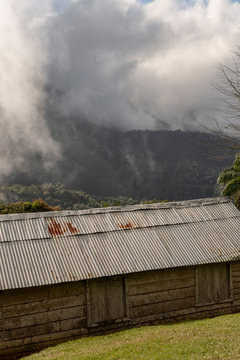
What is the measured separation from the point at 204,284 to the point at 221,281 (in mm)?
914

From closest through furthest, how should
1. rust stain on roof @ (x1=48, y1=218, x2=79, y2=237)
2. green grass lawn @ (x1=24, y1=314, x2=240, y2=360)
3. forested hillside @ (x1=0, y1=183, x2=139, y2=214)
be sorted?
1. green grass lawn @ (x1=24, y1=314, x2=240, y2=360)
2. rust stain on roof @ (x1=48, y1=218, x2=79, y2=237)
3. forested hillside @ (x1=0, y1=183, x2=139, y2=214)

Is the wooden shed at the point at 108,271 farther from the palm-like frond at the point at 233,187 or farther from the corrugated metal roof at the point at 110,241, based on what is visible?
the palm-like frond at the point at 233,187

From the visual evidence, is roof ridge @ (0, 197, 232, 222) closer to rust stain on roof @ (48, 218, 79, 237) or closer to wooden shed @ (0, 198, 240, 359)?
wooden shed @ (0, 198, 240, 359)

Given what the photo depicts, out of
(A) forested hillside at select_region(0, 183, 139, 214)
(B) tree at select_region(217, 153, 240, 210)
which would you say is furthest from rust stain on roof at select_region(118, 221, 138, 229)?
(A) forested hillside at select_region(0, 183, 139, 214)

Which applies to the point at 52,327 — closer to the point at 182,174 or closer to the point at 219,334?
the point at 219,334

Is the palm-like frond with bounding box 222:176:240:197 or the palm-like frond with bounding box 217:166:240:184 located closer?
the palm-like frond with bounding box 222:176:240:197

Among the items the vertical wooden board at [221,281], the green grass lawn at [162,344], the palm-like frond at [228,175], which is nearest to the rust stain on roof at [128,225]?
the vertical wooden board at [221,281]

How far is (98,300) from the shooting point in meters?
15.1

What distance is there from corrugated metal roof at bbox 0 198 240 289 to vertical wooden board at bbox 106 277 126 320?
2.21ft

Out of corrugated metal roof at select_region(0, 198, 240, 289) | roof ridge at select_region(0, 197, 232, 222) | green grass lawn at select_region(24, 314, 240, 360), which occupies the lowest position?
Answer: green grass lawn at select_region(24, 314, 240, 360)

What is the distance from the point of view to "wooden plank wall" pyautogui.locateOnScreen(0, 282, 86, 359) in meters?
13.7

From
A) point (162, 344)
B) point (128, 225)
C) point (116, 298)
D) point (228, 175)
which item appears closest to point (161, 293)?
point (116, 298)

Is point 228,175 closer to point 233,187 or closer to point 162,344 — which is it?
point 233,187

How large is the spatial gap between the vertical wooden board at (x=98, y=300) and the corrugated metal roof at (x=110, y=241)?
64 cm
